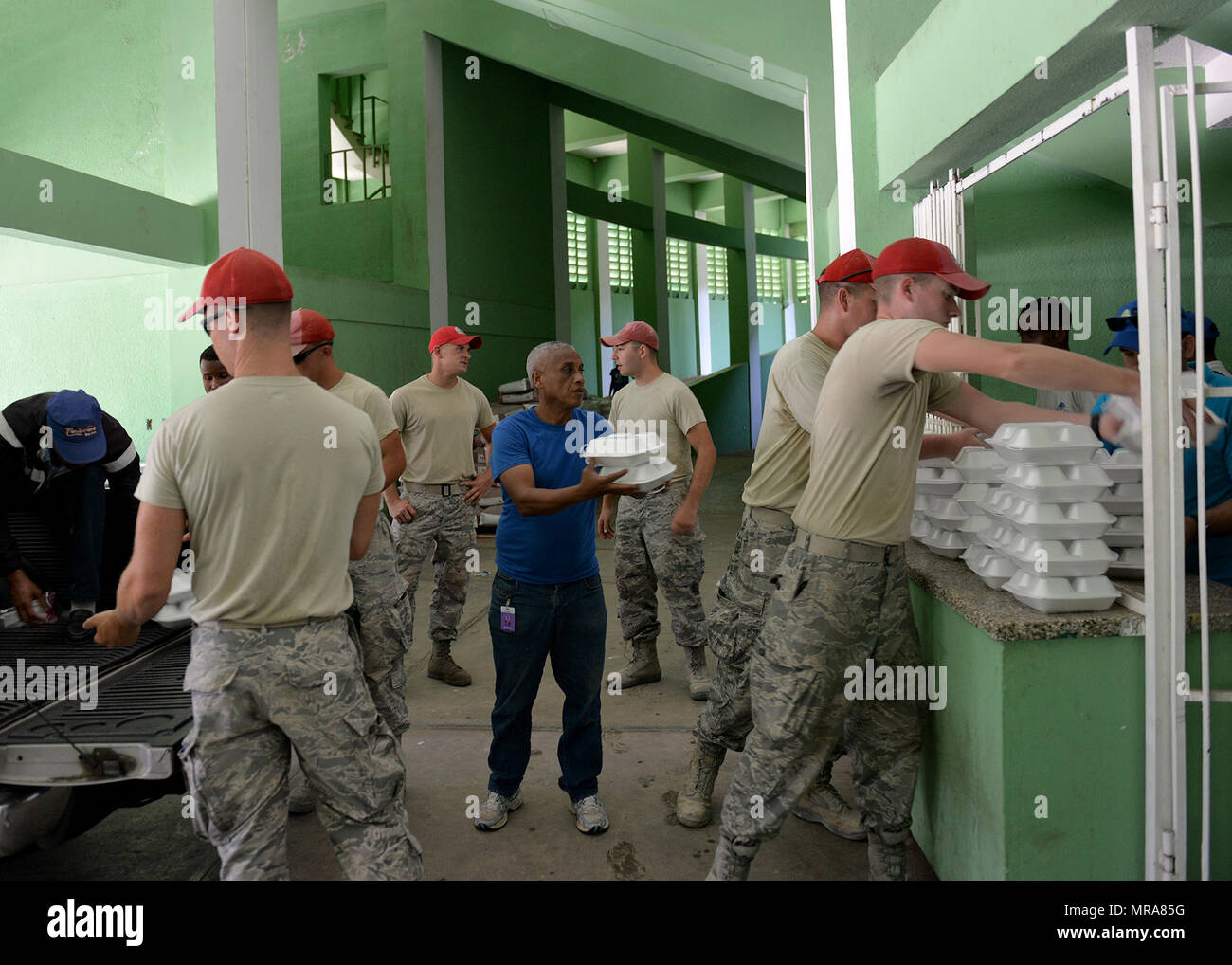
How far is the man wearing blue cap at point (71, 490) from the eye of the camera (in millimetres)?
3498

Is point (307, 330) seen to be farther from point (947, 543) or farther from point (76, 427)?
point (947, 543)

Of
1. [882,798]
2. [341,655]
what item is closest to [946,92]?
[882,798]

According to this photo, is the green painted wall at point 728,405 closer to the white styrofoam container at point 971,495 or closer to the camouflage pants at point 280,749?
the white styrofoam container at point 971,495

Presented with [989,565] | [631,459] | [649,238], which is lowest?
[989,565]

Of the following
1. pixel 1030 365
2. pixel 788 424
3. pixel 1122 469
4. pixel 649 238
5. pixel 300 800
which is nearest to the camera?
pixel 1030 365

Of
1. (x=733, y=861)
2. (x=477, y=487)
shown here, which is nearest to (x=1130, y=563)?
(x=733, y=861)

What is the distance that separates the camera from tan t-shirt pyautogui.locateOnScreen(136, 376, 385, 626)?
207 centimetres

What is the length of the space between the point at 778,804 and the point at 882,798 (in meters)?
0.34

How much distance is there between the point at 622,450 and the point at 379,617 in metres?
1.12

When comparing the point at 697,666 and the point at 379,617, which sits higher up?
the point at 379,617

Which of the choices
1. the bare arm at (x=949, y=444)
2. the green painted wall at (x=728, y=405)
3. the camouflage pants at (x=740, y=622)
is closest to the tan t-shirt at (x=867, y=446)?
the bare arm at (x=949, y=444)

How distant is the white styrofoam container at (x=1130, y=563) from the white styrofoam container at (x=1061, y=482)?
23 cm

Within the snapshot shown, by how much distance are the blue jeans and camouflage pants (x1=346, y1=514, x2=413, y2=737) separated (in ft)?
1.30

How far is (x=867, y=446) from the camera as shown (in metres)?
A: 2.52
